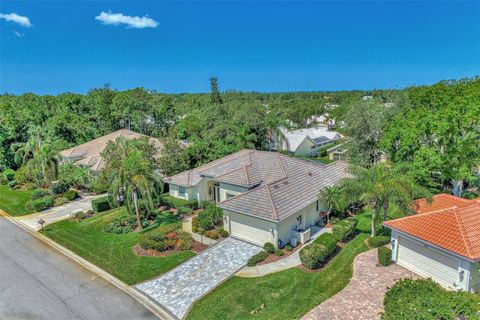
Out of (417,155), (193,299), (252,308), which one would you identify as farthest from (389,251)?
(417,155)

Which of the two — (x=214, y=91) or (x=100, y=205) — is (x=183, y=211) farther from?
(x=214, y=91)

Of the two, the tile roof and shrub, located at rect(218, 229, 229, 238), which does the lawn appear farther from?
shrub, located at rect(218, 229, 229, 238)

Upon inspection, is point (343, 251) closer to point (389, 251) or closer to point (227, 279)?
point (389, 251)

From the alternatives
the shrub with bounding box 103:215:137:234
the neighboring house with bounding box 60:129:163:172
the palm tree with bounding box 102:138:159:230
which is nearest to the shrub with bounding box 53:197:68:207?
the neighboring house with bounding box 60:129:163:172

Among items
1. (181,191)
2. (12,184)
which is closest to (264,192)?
(181,191)

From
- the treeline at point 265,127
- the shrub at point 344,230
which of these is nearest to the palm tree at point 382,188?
the shrub at point 344,230
